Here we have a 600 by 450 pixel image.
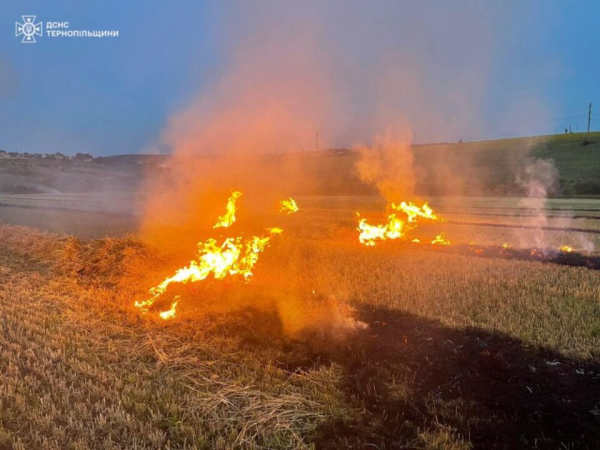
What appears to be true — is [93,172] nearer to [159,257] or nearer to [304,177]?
[304,177]

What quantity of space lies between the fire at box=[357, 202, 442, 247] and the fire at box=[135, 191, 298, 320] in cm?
507

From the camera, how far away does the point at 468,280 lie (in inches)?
390

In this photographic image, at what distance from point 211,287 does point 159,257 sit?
257cm

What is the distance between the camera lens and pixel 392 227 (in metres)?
16.8

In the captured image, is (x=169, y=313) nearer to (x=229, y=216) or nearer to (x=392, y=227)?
(x=229, y=216)

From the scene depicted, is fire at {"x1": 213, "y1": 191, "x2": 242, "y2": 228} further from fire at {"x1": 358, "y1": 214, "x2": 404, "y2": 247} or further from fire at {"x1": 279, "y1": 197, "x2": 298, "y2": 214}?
fire at {"x1": 279, "y1": 197, "x2": 298, "y2": 214}

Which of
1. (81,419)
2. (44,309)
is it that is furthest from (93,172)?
(81,419)

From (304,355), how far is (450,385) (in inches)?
81.8

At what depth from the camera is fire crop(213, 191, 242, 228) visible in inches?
515

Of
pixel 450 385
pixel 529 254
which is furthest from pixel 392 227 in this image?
pixel 450 385

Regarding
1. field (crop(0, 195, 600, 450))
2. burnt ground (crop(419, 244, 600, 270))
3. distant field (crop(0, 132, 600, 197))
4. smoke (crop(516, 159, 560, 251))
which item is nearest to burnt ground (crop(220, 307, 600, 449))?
field (crop(0, 195, 600, 450))

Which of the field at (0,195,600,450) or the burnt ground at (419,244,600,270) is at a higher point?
the burnt ground at (419,244,600,270)

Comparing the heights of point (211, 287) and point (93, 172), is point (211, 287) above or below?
below

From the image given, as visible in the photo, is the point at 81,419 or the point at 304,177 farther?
the point at 304,177
